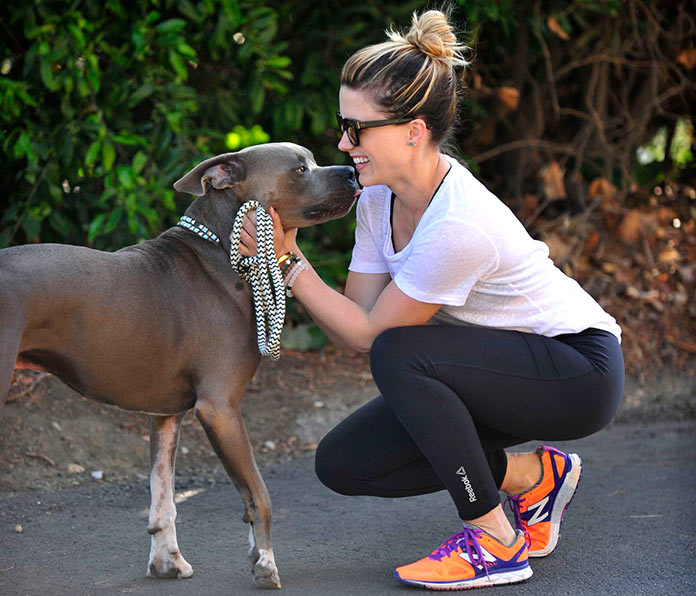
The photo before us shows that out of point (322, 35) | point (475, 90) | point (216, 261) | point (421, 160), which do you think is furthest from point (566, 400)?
point (475, 90)

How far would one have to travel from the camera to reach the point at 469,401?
361cm

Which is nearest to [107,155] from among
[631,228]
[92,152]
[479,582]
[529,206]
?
[92,152]

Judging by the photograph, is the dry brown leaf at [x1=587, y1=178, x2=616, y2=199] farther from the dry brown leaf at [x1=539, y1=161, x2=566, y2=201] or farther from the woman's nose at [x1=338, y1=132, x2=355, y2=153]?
the woman's nose at [x1=338, y1=132, x2=355, y2=153]

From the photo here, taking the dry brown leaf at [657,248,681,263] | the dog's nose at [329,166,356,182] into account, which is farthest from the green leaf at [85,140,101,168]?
the dry brown leaf at [657,248,681,263]

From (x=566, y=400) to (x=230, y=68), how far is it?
3635 mm

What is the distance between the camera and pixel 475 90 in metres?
7.41

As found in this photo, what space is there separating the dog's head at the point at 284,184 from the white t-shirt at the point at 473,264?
0.27 metres

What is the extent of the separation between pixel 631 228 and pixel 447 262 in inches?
179

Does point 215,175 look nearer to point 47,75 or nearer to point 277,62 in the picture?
point 47,75

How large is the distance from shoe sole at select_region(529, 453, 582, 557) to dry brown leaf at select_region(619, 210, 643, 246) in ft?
12.8

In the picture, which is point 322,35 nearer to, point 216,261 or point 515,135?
point 515,135

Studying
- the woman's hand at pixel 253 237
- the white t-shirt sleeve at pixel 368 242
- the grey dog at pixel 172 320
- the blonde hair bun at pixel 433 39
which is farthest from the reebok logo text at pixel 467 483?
the blonde hair bun at pixel 433 39

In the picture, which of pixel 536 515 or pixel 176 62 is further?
pixel 176 62

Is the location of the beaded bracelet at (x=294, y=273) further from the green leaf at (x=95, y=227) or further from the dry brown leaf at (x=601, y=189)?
the dry brown leaf at (x=601, y=189)
